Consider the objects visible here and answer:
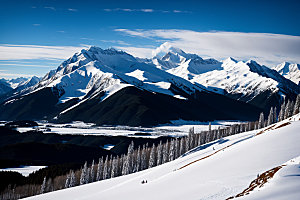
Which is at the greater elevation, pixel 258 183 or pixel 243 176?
pixel 258 183

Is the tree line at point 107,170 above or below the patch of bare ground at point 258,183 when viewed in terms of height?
below

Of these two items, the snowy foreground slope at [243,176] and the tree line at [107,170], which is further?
the tree line at [107,170]

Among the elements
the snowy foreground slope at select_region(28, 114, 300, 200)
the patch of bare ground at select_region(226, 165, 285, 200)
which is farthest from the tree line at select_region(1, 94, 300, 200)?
the patch of bare ground at select_region(226, 165, 285, 200)

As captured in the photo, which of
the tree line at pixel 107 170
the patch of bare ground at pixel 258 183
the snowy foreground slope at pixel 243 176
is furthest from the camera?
the tree line at pixel 107 170

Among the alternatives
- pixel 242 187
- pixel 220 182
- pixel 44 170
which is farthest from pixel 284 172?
pixel 44 170

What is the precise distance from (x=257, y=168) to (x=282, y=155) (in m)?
6.50

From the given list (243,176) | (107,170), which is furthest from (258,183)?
(107,170)

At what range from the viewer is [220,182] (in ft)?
160

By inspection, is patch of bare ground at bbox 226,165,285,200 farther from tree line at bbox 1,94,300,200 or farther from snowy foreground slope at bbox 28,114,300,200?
tree line at bbox 1,94,300,200

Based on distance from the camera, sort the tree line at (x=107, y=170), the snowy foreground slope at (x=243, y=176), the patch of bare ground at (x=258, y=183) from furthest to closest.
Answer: the tree line at (x=107, y=170) → the patch of bare ground at (x=258, y=183) → the snowy foreground slope at (x=243, y=176)

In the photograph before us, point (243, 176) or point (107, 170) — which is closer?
point (243, 176)

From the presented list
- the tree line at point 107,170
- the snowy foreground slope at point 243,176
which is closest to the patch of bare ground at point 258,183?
the snowy foreground slope at point 243,176

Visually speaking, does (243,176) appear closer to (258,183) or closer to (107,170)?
(258,183)

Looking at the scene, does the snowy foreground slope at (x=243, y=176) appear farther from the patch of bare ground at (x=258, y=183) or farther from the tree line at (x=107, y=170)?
the tree line at (x=107, y=170)
